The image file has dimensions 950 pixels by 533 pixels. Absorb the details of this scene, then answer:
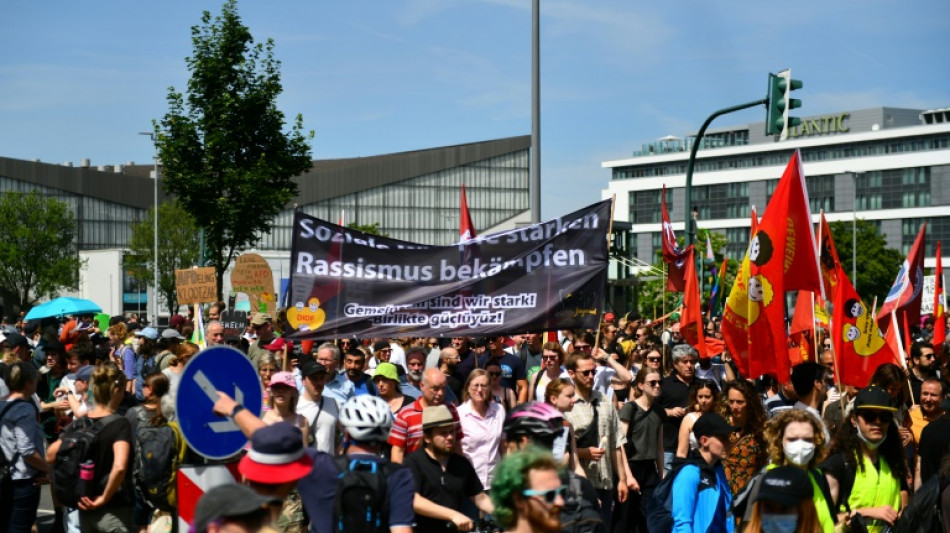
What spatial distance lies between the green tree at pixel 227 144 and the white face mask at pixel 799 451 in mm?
22065

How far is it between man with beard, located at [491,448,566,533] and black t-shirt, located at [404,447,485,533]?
1.91 m

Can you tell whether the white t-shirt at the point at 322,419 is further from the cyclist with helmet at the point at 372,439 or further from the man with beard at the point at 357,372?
the cyclist with helmet at the point at 372,439

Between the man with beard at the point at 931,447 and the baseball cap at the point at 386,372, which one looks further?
the baseball cap at the point at 386,372

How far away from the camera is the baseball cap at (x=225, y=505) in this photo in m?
3.73

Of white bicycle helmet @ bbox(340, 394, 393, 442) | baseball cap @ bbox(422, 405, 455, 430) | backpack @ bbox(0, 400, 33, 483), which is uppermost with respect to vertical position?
white bicycle helmet @ bbox(340, 394, 393, 442)

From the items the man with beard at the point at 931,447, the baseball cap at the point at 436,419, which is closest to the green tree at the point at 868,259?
the man with beard at the point at 931,447

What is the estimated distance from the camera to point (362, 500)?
534 cm

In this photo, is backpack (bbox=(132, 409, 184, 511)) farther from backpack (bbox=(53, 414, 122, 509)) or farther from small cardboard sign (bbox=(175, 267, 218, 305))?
small cardboard sign (bbox=(175, 267, 218, 305))

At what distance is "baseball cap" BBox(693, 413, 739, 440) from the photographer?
23.7 ft

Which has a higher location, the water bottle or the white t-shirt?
the white t-shirt

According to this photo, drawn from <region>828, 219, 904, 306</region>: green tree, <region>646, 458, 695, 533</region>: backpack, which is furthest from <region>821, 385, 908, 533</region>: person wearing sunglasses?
<region>828, 219, 904, 306</region>: green tree

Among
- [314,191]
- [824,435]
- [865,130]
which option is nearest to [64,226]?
[314,191]

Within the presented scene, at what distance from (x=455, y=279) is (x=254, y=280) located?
11332 mm

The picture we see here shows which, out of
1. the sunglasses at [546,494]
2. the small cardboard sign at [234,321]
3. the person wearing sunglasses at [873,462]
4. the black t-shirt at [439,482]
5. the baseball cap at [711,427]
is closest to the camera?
the sunglasses at [546,494]
